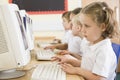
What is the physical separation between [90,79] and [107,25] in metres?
0.34

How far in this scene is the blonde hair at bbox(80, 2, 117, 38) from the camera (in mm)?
1383

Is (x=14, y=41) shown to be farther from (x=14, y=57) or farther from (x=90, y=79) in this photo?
(x=90, y=79)

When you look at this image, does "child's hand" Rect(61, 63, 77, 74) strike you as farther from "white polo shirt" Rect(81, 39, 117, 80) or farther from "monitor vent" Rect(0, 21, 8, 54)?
"monitor vent" Rect(0, 21, 8, 54)

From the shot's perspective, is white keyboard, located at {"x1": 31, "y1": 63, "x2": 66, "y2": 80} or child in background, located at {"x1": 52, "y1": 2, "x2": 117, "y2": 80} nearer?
white keyboard, located at {"x1": 31, "y1": 63, "x2": 66, "y2": 80}

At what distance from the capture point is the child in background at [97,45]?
1.28 meters

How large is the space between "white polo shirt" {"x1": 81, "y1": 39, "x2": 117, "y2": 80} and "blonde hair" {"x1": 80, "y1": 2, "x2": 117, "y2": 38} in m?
0.07

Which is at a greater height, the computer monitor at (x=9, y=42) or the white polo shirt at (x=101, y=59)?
the computer monitor at (x=9, y=42)

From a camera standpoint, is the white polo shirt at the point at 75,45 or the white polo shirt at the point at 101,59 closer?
the white polo shirt at the point at 101,59

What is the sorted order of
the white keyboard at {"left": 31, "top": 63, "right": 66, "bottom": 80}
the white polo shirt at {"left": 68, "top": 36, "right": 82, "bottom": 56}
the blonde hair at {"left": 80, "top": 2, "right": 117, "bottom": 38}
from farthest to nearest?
the white polo shirt at {"left": 68, "top": 36, "right": 82, "bottom": 56}
the blonde hair at {"left": 80, "top": 2, "right": 117, "bottom": 38}
the white keyboard at {"left": 31, "top": 63, "right": 66, "bottom": 80}

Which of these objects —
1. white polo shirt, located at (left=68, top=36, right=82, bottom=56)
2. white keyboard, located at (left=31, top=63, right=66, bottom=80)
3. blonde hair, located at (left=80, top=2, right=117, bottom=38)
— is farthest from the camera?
white polo shirt, located at (left=68, top=36, right=82, bottom=56)

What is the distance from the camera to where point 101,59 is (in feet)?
4.24

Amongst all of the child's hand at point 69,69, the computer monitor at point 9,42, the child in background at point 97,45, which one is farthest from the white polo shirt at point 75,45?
the computer monitor at point 9,42

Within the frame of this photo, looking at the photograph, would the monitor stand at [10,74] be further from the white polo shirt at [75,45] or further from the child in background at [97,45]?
the white polo shirt at [75,45]

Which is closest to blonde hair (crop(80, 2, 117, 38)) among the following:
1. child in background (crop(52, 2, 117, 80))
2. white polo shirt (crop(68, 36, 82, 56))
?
child in background (crop(52, 2, 117, 80))
